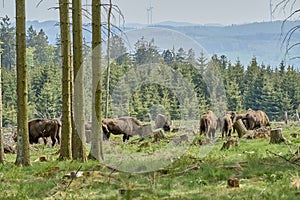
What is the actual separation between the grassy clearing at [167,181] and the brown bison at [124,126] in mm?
15720

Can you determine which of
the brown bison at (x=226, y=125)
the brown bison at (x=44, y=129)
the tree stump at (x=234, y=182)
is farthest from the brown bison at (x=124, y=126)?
the tree stump at (x=234, y=182)

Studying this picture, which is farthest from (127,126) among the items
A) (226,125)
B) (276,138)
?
(276,138)

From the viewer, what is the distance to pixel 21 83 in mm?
13047

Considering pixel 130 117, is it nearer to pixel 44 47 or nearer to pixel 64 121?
pixel 64 121

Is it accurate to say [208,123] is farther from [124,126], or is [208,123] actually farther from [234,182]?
[234,182]

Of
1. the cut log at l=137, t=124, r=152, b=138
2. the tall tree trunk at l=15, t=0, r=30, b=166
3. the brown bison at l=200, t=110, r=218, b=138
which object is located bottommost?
the cut log at l=137, t=124, r=152, b=138

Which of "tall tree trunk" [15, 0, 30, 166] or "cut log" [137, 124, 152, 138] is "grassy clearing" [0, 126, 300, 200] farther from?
"cut log" [137, 124, 152, 138]

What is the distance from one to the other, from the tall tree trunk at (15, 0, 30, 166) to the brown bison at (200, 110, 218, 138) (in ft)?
46.8

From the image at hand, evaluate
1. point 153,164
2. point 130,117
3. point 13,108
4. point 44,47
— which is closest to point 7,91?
point 13,108

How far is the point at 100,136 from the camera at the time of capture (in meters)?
14.2

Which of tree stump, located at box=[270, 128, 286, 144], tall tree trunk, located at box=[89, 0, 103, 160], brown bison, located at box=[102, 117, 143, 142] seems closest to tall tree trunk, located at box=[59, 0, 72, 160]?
tall tree trunk, located at box=[89, 0, 103, 160]

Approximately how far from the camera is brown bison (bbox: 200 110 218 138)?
87.4 ft

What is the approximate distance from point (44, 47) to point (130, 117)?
86328 millimetres

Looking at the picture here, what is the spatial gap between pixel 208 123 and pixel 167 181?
16.9m
